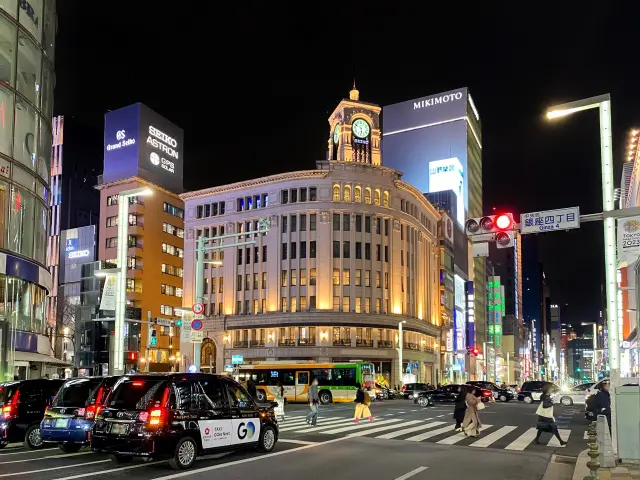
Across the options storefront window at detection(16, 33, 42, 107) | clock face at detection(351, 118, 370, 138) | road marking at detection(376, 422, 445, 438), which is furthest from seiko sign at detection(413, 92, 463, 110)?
road marking at detection(376, 422, 445, 438)

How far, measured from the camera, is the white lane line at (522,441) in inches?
703

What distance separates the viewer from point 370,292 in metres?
79.6

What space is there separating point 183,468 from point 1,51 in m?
25.2

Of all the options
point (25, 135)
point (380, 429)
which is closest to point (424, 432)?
point (380, 429)

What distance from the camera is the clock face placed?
92625 millimetres

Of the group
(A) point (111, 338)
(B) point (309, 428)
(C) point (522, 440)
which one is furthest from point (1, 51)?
(A) point (111, 338)

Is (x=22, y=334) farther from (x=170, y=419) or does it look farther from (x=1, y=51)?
(x=170, y=419)

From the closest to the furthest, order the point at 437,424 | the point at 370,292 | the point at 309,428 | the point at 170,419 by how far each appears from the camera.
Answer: the point at 170,419 < the point at 309,428 < the point at 437,424 < the point at 370,292

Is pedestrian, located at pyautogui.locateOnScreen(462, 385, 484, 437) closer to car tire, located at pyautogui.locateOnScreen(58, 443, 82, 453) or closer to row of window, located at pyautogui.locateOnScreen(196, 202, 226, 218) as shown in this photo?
car tire, located at pyautogui.locateOnScreen(58, 443, 82, 453)

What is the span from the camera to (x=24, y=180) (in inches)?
1235

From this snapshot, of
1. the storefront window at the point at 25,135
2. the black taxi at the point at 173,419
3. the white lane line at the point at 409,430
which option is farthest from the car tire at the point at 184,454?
the storefront window at the point at 25,135

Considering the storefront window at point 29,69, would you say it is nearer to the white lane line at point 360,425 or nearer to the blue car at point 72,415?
the blue car at point 72,415

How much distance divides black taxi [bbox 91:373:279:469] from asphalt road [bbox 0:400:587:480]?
0.41 m

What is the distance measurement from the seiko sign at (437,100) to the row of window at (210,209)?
3729 inches
